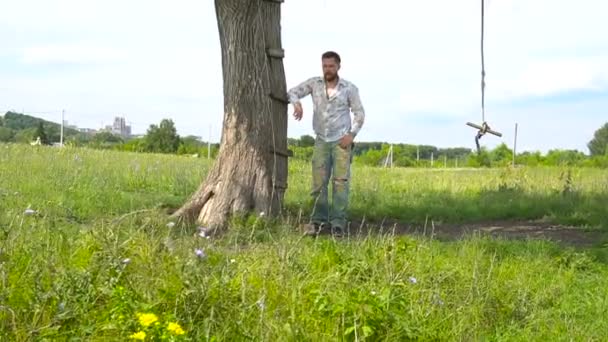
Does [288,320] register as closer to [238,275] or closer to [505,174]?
[238,275]

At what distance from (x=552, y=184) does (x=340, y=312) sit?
40.4ft

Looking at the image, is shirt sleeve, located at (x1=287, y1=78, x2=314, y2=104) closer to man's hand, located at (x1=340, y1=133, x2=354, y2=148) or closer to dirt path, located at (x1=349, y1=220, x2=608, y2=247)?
man's hand, located at (x1=340, y1=133, x2=354, y2=148)

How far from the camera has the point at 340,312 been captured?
4527 millimetres

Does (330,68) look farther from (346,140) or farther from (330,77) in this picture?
(346,140)

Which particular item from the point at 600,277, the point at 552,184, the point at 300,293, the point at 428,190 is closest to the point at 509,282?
the point at 600,277

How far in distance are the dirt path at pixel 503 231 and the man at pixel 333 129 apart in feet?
1.24

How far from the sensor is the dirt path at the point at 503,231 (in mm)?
9305

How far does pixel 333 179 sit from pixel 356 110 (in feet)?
2.44

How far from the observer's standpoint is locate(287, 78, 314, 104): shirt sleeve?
910 centimetres

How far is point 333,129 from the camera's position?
9219 mm

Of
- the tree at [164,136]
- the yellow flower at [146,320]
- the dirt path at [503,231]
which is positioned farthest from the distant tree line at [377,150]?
the yellow flower at [146,320]

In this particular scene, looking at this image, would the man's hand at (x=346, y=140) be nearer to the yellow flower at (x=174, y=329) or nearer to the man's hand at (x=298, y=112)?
the man's hand at (x=298, y=112)

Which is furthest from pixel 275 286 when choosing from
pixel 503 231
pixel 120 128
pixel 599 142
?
pixel 599 142

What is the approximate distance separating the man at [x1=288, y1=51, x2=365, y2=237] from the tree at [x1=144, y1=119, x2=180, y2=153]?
43061 millimetres
